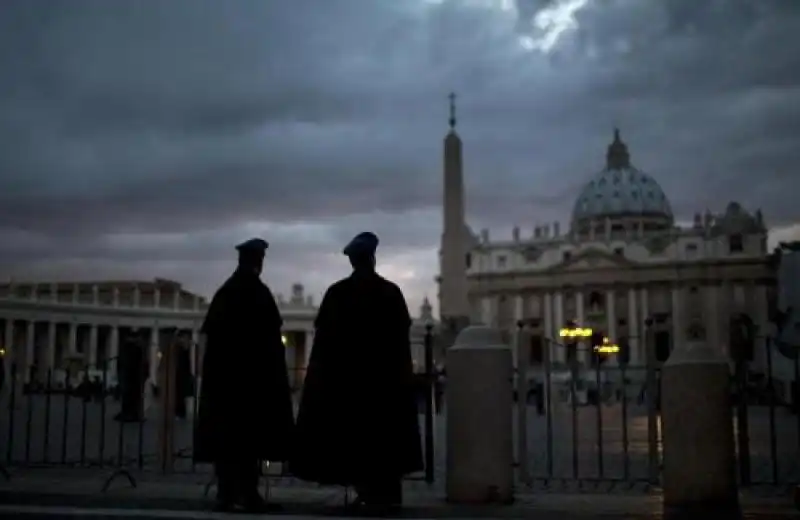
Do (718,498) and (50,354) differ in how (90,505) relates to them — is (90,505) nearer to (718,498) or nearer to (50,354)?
(718,498)

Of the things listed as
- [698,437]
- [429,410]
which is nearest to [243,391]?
[429,410]

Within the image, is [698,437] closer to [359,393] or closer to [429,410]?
[359,393]

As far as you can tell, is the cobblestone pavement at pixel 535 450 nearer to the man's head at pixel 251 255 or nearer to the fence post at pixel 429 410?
the fence post at pixel 429 410

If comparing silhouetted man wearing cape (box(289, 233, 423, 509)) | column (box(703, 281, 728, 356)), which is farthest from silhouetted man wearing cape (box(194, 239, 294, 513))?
column (box(703, 281, 728, 356))

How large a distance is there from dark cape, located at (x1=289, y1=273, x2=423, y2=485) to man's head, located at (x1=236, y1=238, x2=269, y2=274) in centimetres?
65

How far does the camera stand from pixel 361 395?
679cm

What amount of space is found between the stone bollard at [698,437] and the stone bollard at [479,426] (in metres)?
1.16

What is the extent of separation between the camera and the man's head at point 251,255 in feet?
24.0

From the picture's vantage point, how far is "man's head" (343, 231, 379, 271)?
7090mm

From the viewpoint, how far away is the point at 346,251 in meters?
7.11

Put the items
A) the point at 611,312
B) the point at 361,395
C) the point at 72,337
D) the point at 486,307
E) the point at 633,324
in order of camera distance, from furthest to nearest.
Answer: the point at 486,307
the point at 611,312
the point at 633,324
the point at 72,337
the point at 361,395

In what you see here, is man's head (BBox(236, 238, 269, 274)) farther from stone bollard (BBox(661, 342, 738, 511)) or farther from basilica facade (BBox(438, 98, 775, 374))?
basilica facade (BBox(438, 98, 775, 374))

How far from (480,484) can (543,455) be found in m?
7.20

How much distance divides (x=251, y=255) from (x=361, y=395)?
141 cm
